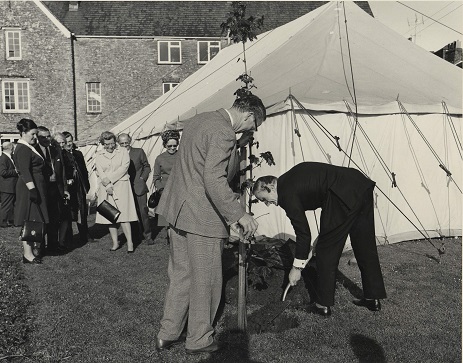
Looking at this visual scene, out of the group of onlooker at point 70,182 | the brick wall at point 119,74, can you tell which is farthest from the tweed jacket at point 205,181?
the brick wall at point 119,74

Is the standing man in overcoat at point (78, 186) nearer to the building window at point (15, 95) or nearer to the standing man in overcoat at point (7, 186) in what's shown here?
the standing man in overcoat at point (7, 186)

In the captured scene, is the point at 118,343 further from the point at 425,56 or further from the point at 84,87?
the point at 84,87

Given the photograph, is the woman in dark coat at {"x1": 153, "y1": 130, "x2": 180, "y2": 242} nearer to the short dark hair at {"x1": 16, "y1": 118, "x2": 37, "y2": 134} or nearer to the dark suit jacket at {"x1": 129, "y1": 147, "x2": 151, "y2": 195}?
the dark suit jacket at {"x1": 129, "y1": 147, "x2": 151, "y2": 195}

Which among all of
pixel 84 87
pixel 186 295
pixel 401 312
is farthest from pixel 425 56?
pixel 84 87

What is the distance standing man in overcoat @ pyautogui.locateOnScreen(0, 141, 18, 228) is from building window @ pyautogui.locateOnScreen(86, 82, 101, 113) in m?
18.8

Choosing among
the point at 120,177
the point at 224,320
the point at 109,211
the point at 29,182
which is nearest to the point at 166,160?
the point at 120,177

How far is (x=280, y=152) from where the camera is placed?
7098 millimetres

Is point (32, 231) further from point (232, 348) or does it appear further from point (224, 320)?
point (232, 348)

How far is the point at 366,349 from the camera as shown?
11.7 feet

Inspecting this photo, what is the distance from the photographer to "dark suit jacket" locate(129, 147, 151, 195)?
7.75 metres

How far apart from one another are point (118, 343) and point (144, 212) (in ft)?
14.1

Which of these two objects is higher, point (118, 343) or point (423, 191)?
point (423, 191)

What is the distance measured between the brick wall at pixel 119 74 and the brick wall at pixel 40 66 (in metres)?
0.76

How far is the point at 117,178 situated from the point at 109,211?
481 mm
